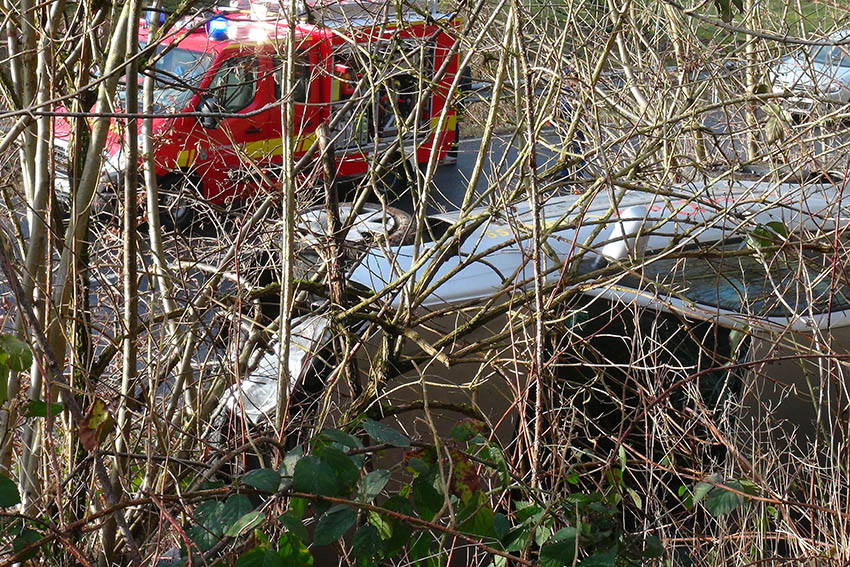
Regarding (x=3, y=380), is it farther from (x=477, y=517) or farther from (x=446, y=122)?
(x=446, y=122)

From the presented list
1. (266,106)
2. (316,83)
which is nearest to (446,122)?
(266,106)

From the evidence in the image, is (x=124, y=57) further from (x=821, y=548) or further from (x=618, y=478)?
(x=821, y=548)

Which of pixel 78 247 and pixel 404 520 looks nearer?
pixel 404 520

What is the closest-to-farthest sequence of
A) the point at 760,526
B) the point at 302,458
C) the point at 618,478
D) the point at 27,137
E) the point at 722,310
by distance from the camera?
the point at 302,458, the point at 618,478, the point at 760,526, the point at 27,137, the point at 722,310

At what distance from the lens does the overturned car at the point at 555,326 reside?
2416 millimetres

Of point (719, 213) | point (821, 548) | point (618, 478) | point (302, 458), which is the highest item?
point (719, 213)

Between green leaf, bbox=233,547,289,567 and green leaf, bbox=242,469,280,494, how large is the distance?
0.11m

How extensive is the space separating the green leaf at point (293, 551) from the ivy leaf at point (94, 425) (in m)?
0.43

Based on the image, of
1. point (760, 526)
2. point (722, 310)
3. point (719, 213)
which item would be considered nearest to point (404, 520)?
point (760, 526)

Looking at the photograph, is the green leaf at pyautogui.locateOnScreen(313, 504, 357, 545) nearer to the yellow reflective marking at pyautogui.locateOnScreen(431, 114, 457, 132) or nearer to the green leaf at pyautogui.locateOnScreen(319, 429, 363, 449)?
the green leaf at pyautogui.locateOnScreen(319, 429, 363, 449)

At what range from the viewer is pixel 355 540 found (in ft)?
5.96

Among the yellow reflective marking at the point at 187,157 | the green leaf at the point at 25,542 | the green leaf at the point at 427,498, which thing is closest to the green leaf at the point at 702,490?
the green leaf at the point at 427,498

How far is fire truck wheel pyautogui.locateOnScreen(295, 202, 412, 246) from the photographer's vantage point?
9.68 ft

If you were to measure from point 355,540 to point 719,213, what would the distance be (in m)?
1.48
